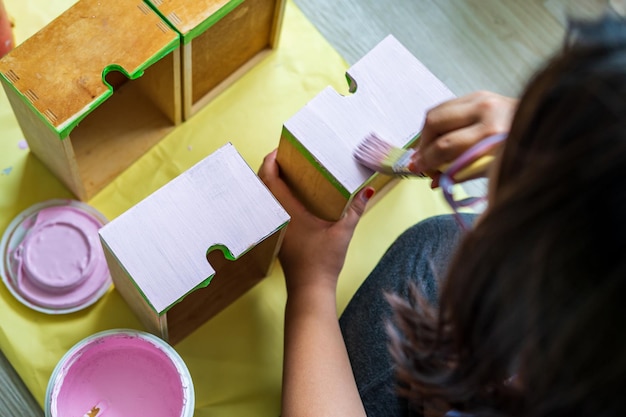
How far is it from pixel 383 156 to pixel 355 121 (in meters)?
0.06

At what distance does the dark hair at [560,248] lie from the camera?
0.36 meters

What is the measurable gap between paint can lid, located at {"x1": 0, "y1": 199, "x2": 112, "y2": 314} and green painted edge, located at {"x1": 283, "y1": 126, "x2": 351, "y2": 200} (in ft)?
0.89

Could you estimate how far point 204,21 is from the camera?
0.72 m

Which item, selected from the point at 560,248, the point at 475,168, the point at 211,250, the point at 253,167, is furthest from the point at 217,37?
the point at 560,248

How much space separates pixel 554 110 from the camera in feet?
1.26

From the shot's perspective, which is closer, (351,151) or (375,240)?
(351,151)

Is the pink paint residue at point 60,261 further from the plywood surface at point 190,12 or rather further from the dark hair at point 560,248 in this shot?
the dark hair at point 560,248

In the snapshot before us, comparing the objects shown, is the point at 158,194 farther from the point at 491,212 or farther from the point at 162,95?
the point at 491,212

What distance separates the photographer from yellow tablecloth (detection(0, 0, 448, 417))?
0.78 m

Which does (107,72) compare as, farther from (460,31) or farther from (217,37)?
(460,31)

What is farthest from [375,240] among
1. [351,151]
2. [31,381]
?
[31,381]

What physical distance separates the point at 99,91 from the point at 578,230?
0.50 meters

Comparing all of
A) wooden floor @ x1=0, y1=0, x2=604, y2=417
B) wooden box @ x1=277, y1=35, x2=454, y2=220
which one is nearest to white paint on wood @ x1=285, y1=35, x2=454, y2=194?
wooden box @ x1=277, y1=35, x2=454, y2=220

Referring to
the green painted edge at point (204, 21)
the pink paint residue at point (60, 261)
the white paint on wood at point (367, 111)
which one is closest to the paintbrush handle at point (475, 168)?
the white paint on wood at point (367, 111)
